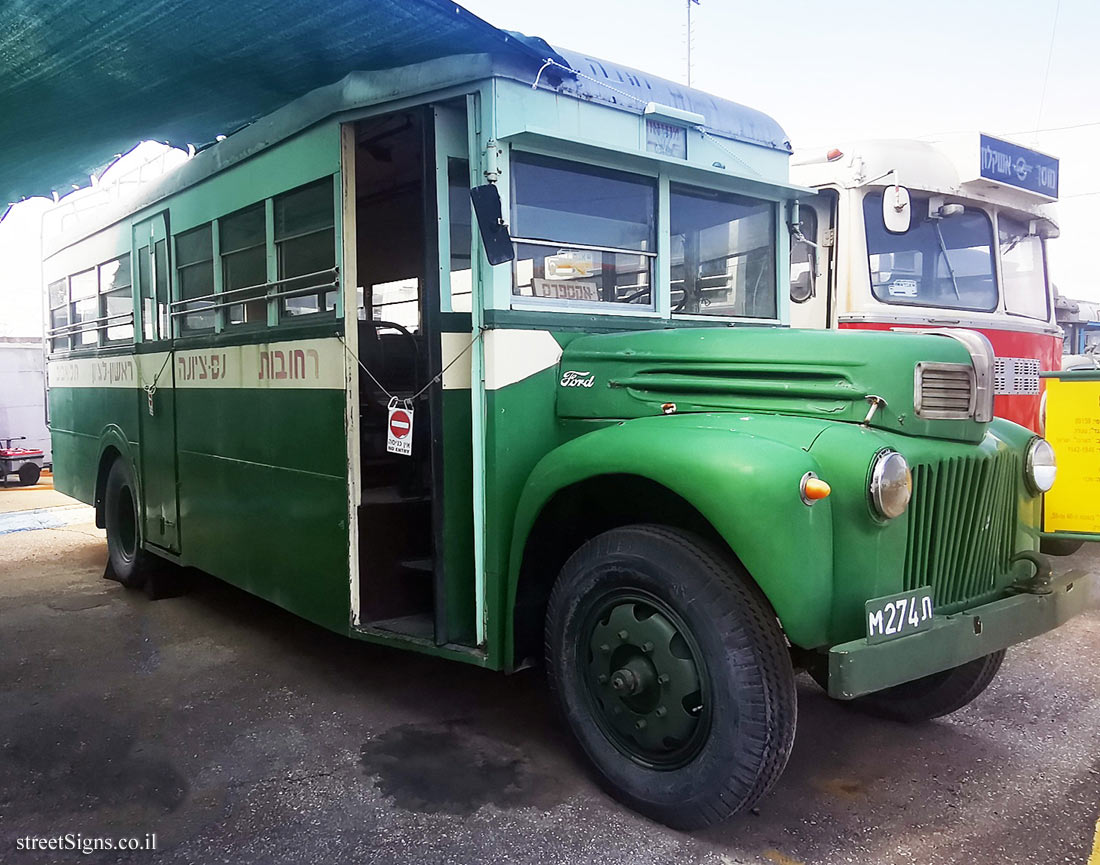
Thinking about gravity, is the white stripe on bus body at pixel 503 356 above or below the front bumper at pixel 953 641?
above

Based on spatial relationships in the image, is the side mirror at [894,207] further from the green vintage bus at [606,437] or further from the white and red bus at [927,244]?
the green vintage bus at [606,437]

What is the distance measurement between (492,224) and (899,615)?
1884mm

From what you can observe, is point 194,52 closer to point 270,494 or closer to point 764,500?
point 270,494

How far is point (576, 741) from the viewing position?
321 centimetres

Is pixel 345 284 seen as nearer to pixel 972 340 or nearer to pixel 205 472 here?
pixel 205 472

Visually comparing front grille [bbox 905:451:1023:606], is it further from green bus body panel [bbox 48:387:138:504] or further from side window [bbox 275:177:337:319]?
green bus body panel [bbox 48:387:138:504]

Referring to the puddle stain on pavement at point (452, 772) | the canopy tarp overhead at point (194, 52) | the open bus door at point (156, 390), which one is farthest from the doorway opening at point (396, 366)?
the open bus door at point (156, 390)

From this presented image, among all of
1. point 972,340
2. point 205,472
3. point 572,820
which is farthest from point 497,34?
point 205,472

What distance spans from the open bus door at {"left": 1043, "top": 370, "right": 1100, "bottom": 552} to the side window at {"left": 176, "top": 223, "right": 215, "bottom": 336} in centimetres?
437

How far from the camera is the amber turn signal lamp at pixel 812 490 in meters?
2.60

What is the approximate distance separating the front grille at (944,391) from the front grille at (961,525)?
167mm

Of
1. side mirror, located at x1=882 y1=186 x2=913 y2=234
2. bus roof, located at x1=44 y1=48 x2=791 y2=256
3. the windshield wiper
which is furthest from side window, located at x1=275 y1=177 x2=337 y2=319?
the windshield wiper

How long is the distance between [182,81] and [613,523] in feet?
9.65

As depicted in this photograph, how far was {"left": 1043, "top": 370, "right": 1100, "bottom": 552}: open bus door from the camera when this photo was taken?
3803mm
